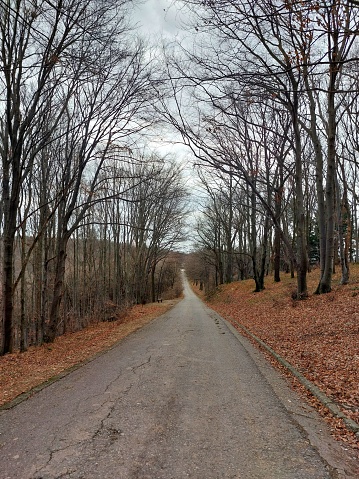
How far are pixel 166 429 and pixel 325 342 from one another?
213 inches

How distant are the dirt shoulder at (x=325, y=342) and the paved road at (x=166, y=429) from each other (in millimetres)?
511

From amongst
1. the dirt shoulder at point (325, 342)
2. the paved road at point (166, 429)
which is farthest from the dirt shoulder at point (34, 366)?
the dirt shoulder at point (325, 342)

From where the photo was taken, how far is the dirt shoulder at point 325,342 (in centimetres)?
498

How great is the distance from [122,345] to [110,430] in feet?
19.8

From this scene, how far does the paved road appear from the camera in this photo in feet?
10.2

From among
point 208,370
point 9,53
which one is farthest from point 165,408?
point 9,53

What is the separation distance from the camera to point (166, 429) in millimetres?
3910

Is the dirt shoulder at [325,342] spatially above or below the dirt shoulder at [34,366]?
above

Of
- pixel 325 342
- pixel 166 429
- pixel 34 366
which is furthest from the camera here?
pixel 325 342

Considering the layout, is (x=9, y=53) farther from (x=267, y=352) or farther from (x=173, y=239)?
(x=173, y=239)

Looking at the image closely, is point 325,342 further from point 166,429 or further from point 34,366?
point 34,366

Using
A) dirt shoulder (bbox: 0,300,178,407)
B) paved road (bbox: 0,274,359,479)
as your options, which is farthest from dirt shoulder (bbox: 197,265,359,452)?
dirt shoulder (bbox: 0,300,178,407)

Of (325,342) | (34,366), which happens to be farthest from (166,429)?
(325,342)

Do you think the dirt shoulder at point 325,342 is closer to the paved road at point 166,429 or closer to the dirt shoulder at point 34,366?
the paved road at point 166,429
